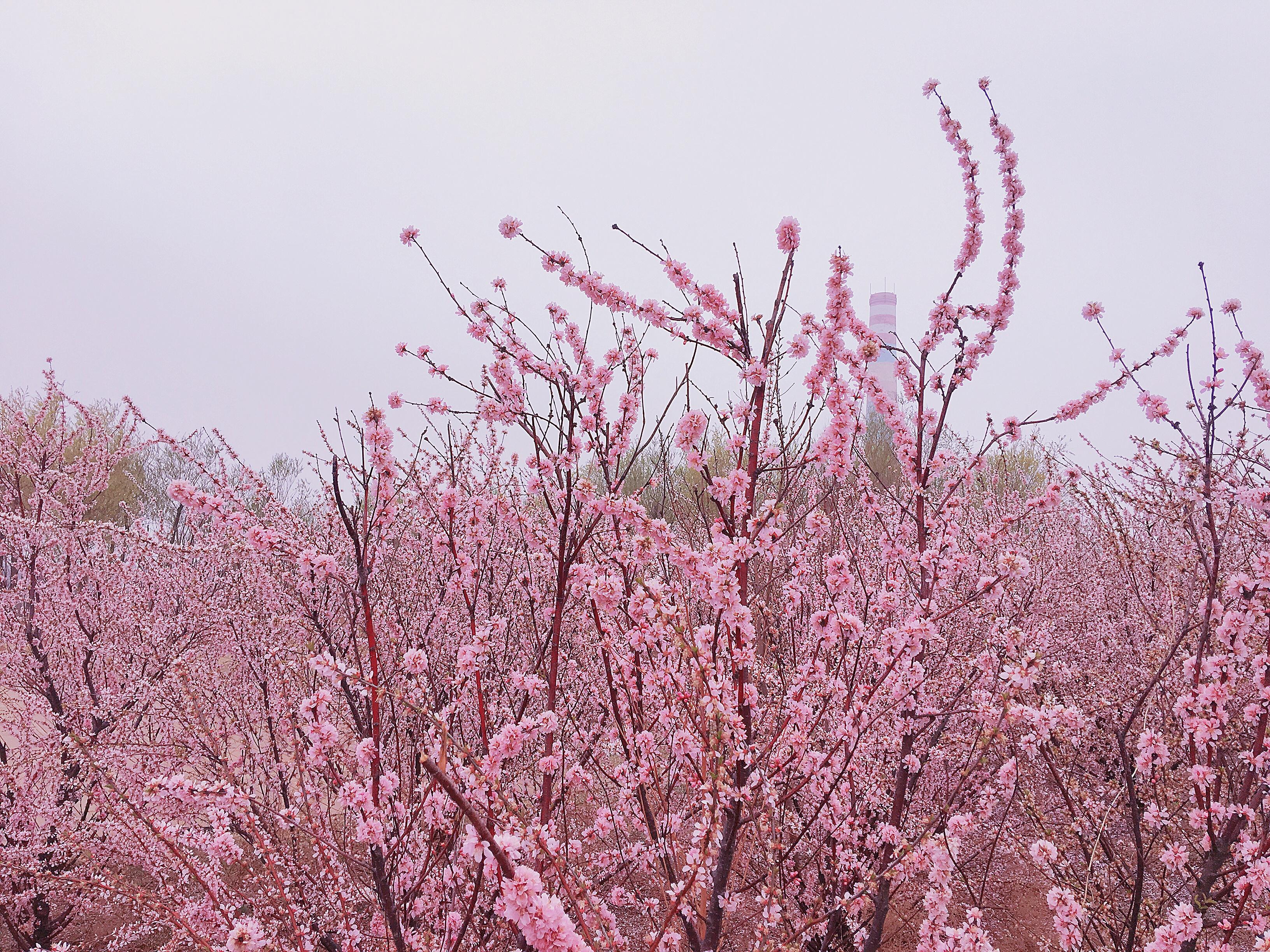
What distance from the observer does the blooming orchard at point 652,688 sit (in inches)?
82.0

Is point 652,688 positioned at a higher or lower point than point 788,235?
lower

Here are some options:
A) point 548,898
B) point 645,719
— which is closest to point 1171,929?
point 548,898

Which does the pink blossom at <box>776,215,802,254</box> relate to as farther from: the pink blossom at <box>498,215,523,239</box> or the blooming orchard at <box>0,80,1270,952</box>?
the pink blossom at <box>498,215,523,239</box>

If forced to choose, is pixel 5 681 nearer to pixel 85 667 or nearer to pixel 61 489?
pixel 85 667

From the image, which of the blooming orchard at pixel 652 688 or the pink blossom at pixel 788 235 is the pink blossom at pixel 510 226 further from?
the pink blossom at pixel 788 235

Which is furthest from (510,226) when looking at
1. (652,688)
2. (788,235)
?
(652,688)

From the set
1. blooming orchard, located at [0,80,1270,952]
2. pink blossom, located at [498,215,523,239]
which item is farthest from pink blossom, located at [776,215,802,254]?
pink blossom, located at [498,215,523,239]

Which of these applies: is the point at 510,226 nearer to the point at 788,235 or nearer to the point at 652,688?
the point at 788,235

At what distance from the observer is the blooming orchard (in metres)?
2.08

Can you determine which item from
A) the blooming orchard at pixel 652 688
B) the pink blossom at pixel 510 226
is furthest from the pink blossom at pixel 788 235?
the pink blossom at pixel 510 226

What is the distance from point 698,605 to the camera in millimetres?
4180

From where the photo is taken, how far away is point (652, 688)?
248 cm

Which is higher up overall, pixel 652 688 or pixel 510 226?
pixel 510 226

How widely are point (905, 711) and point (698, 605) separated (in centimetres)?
147
